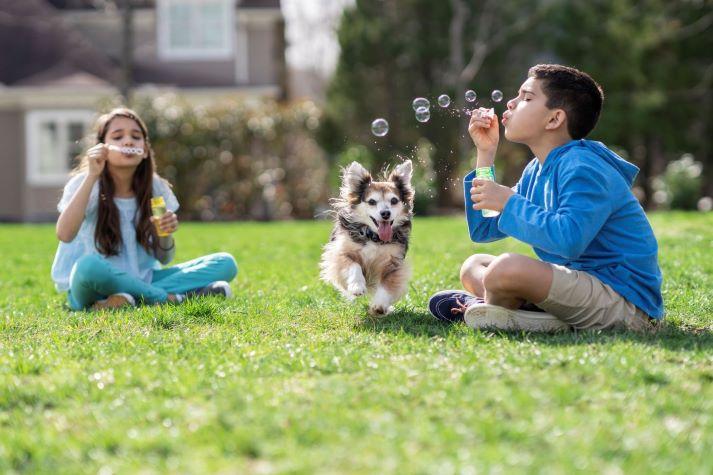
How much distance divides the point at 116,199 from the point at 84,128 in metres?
17.3

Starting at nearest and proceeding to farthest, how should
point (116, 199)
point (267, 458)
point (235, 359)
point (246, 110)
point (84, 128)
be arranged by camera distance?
1. point (267, 458)
2. point (235, 359)
3. point (116, 199)
4. point (246, 110)
5. point (84, 128)

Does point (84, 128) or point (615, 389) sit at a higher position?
point (84, 128)

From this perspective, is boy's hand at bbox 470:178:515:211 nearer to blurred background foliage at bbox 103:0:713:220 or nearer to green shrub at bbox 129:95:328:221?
blurred background foliage at bbox 103:0:713:220

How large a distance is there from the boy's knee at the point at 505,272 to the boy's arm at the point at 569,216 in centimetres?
13

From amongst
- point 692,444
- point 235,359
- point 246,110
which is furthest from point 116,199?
point 246,110

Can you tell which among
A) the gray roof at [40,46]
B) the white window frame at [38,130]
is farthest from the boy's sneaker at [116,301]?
the gray roof at [40,46]

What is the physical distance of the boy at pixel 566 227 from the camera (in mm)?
4578

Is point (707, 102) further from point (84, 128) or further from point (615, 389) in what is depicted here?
point (615, 389)

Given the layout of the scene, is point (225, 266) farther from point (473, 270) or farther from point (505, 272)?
point (505, 272)

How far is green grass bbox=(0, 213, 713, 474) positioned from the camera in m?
2.82

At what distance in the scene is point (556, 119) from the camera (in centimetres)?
492

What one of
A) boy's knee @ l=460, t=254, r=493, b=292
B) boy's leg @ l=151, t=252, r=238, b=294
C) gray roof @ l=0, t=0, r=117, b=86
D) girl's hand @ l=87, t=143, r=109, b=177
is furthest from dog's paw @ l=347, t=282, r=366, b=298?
gray roof @ l=0, t=0, r=117, b=86

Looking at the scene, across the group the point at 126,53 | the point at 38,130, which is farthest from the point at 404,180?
the point at 38,130

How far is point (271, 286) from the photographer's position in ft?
24.1
